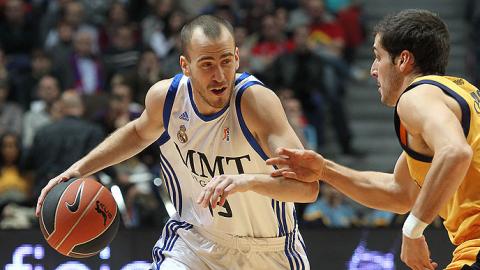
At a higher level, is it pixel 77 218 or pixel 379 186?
pixel 379 186

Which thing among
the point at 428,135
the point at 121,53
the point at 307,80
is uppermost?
the point at 121,53

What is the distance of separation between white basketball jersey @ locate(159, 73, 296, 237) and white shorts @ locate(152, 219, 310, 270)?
0.15 feet

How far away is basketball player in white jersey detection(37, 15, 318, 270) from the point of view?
16.3 ft

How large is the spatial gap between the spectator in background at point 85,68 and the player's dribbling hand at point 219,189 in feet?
24.2

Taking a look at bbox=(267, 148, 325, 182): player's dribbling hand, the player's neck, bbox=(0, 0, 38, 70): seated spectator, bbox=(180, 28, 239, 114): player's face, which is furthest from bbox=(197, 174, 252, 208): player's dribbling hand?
bbox=(0, 0, 38, 70): seated spectator

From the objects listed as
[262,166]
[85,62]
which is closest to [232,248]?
[262,166]

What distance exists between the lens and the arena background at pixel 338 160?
705 cm

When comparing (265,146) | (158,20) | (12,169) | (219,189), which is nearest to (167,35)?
(158,20)

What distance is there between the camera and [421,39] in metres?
4.43

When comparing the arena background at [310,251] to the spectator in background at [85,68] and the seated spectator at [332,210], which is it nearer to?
the seated spectator at [332,210]

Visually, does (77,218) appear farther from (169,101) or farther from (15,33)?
(15,33)

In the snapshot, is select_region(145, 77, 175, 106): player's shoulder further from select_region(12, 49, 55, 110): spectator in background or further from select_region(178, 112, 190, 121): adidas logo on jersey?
select_region(12, 49, 55, 110): spectator in background

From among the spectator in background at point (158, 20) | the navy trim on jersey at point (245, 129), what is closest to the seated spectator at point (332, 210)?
the navy trim on jersey at point (245, 129)

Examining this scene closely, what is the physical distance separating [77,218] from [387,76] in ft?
6.04
